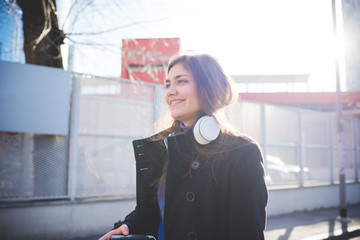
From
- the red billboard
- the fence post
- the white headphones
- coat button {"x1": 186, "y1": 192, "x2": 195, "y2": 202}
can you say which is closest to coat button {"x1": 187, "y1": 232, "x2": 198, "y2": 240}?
coat button {"x1": 186, "y1": 192, "x2": 195, "y2": 202}

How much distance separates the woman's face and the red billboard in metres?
4.30

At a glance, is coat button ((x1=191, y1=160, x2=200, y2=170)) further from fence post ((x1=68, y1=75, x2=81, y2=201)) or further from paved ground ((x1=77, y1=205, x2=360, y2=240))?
fence post ((x1=68, y1=75, x2=81, y2=201))

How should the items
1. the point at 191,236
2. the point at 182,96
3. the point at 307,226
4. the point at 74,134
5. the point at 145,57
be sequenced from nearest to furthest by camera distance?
the point at 191,236 → the point at 182,96 → the point at 74,134 → the point at 145,57 → the point at 307,226

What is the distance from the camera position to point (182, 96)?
208cm

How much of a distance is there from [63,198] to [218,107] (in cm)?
494

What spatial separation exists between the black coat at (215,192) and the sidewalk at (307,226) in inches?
214

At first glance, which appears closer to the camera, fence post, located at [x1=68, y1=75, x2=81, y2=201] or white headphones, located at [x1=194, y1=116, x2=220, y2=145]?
white headphones, located at [x1=194, y1=116, x2=220, y2=145]

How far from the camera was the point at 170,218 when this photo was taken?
1.68 metres

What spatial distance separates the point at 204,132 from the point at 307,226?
713 centimetres

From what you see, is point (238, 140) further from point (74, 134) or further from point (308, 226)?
point (308, 226)

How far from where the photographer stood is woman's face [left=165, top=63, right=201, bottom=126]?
6.75 feet

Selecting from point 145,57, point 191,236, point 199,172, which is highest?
point 145,57

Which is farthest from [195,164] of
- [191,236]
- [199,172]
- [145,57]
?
[145,57]

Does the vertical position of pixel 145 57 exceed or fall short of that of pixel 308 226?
it exceeds it
